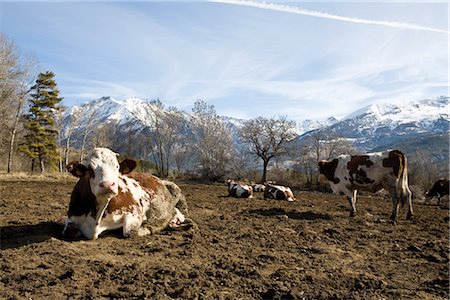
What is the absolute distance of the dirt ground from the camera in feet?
14.8

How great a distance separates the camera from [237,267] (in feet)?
18.0

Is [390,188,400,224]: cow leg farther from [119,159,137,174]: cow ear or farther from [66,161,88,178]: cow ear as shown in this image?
[66,161,88,178]: cow ear

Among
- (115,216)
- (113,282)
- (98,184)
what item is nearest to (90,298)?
(113,282)

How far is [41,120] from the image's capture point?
43.5 metres

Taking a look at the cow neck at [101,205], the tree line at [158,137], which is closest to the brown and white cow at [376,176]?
the cow neck at [101,205]

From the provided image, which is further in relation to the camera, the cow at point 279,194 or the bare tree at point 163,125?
the bare tree at point 163,125

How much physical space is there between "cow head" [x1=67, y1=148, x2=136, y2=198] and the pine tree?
40.4 m

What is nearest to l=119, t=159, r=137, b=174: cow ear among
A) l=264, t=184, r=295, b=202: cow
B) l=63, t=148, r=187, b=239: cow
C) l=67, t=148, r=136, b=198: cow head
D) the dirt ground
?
l=63, t=148, r=187, b=239: cow

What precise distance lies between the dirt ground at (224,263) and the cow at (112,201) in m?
0.29

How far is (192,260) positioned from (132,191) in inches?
97.0

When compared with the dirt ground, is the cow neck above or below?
above

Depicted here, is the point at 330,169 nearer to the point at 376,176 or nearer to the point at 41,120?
the point at 376,176

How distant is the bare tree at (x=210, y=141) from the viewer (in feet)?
170

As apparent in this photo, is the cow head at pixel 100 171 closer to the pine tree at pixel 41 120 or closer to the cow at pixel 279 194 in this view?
the cow at pixel 279 194
